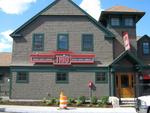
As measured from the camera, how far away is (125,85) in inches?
1226

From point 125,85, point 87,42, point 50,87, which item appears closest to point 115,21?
point 87,42

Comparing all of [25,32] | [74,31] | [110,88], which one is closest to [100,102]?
[110,88]

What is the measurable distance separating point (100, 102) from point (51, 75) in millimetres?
5764

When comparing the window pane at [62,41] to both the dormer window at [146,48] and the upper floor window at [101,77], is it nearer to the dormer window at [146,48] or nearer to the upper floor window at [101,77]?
the upper floor window at [101,77]

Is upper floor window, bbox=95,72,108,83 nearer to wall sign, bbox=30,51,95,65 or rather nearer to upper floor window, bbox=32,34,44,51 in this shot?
wall sign, bbox=30,51,95,65

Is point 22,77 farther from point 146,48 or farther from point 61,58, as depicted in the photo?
point 146,48

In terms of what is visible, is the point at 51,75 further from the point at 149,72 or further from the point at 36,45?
the point at 149,72

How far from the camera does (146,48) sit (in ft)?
109

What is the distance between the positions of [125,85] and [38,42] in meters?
9.35

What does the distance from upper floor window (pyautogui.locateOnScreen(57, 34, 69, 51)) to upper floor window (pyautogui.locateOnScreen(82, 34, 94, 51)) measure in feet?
5.25

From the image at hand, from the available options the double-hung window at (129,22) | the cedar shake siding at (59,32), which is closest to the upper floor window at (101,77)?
the cedar shake siding at (59,32)

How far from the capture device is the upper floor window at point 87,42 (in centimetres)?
3120

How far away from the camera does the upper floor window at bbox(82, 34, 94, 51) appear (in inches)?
1228

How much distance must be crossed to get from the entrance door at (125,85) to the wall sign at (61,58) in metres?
3.16
